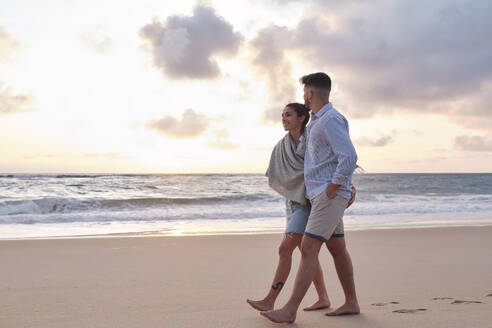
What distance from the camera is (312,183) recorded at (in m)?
3.04

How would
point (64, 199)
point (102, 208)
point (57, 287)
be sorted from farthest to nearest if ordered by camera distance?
point (64, 199)
point (102, 208)
point (57, 287)

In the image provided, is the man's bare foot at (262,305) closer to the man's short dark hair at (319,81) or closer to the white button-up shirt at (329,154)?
the white button-up shirt at (329,154)

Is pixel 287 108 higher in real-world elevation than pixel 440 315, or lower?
higher

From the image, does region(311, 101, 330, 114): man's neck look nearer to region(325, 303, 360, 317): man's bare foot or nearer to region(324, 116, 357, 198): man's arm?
region(324, 116, 357, 198): man's arm

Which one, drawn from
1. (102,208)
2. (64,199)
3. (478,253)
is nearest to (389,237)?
(478,253)

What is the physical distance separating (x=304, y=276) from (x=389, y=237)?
5.94 metres

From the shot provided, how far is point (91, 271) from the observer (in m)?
5.30

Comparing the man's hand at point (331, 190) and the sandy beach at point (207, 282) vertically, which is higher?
the man's hand at point (331, 190)

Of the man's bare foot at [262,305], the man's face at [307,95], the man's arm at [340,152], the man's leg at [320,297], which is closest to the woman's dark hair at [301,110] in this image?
the man's face at [307,95]

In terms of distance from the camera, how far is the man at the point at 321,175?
292 centimetres

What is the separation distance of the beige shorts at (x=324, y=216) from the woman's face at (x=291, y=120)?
1.94 ft

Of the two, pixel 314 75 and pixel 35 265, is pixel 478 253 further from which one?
pixel 35 265

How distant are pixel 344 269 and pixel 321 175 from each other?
30.1 inches

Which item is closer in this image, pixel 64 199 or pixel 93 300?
pixel 93 300
